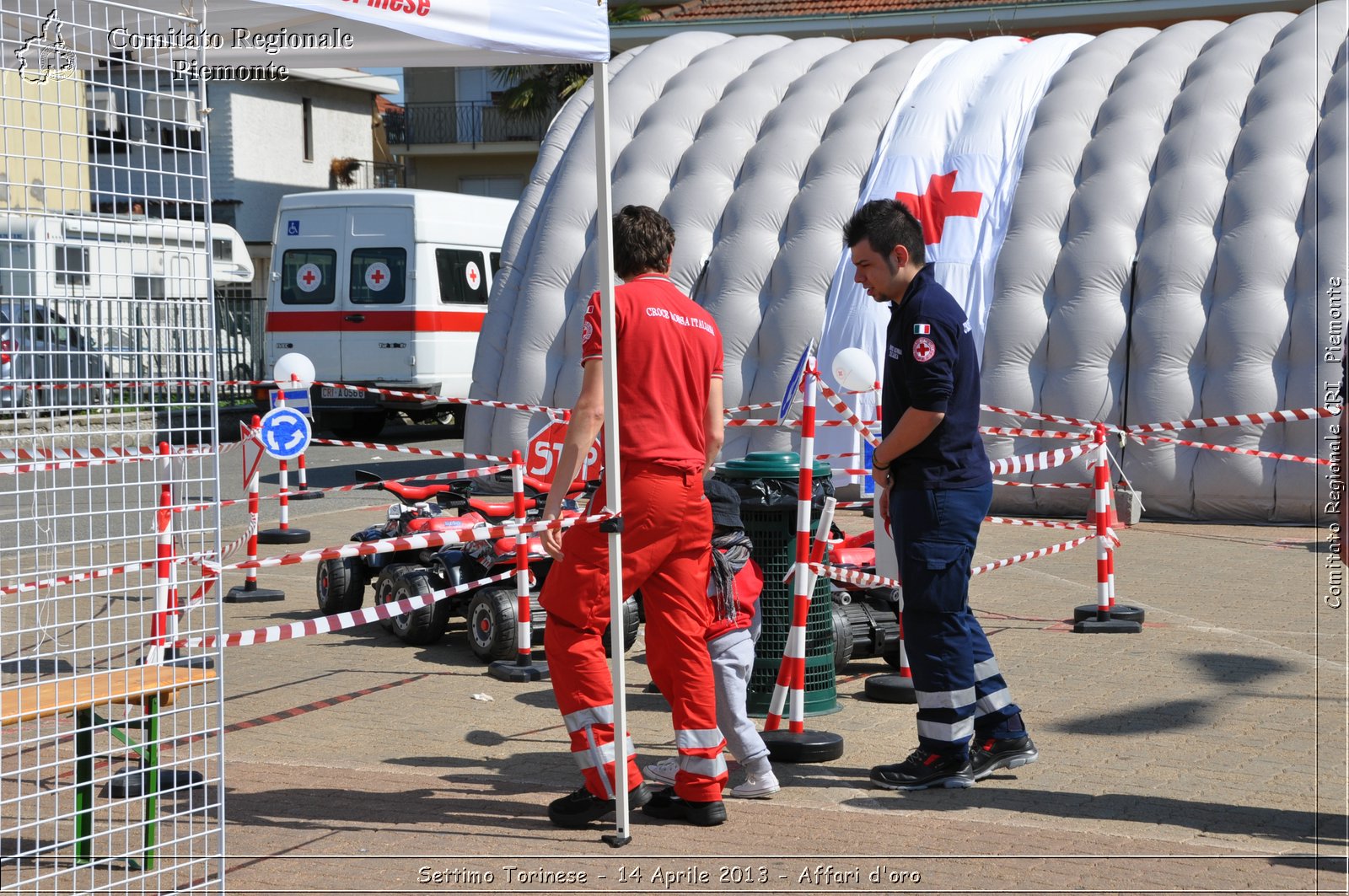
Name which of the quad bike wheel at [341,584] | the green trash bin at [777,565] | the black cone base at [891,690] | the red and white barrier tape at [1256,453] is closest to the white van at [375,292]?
the red and white barrier tape at [1256,453]

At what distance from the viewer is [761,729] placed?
21.0 feet

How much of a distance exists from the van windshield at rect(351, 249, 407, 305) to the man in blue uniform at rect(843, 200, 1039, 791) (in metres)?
16.7

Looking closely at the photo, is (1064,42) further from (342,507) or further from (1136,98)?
(342,507)

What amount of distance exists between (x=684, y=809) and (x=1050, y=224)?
32.0 ft

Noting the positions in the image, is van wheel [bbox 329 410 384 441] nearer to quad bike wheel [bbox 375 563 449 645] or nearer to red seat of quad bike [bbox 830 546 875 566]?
quad bike wheel [bbox 375 563 449 645]

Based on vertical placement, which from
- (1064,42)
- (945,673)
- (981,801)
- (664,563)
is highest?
(1064,42)

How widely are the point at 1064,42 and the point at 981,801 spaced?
12043 millimetres

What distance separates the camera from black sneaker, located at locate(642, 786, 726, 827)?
16.7ft

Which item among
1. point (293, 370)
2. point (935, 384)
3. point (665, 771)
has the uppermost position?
point (293, 370)

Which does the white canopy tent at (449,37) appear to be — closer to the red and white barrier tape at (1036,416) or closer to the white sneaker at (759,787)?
the white sneaker at (759,787)

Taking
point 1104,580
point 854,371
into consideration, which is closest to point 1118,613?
point 1104,580

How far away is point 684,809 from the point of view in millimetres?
5133

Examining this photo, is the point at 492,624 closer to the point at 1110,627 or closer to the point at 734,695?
the point at 734,695

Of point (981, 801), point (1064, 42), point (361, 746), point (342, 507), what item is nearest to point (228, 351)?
point (342, 507)
